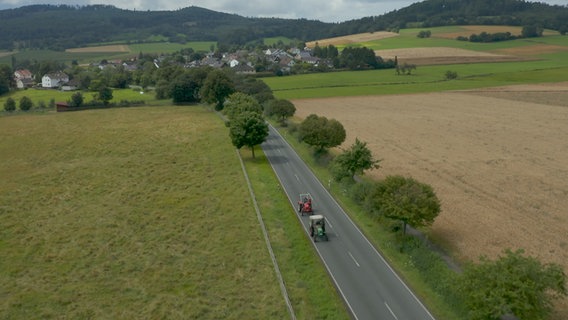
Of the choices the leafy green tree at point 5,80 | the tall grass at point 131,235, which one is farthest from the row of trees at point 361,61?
the tall grass at point 131,235

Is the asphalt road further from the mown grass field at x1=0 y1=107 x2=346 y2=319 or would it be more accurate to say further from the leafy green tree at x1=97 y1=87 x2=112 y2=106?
the leafy green tree at x1=97 y1=87 x2=112 y2=106

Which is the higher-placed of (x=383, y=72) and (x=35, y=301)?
(x=383, y=72)

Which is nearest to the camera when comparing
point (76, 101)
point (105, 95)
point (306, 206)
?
point (306, 206)

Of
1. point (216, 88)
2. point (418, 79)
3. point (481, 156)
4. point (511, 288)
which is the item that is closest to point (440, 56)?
point (418, 79)

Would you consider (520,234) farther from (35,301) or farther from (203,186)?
(35,301)

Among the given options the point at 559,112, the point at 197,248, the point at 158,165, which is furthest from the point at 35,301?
the point at 559,112

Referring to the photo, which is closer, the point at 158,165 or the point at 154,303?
the point at 154,303

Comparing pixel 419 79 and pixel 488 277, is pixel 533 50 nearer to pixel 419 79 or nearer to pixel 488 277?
pixel 419 79
